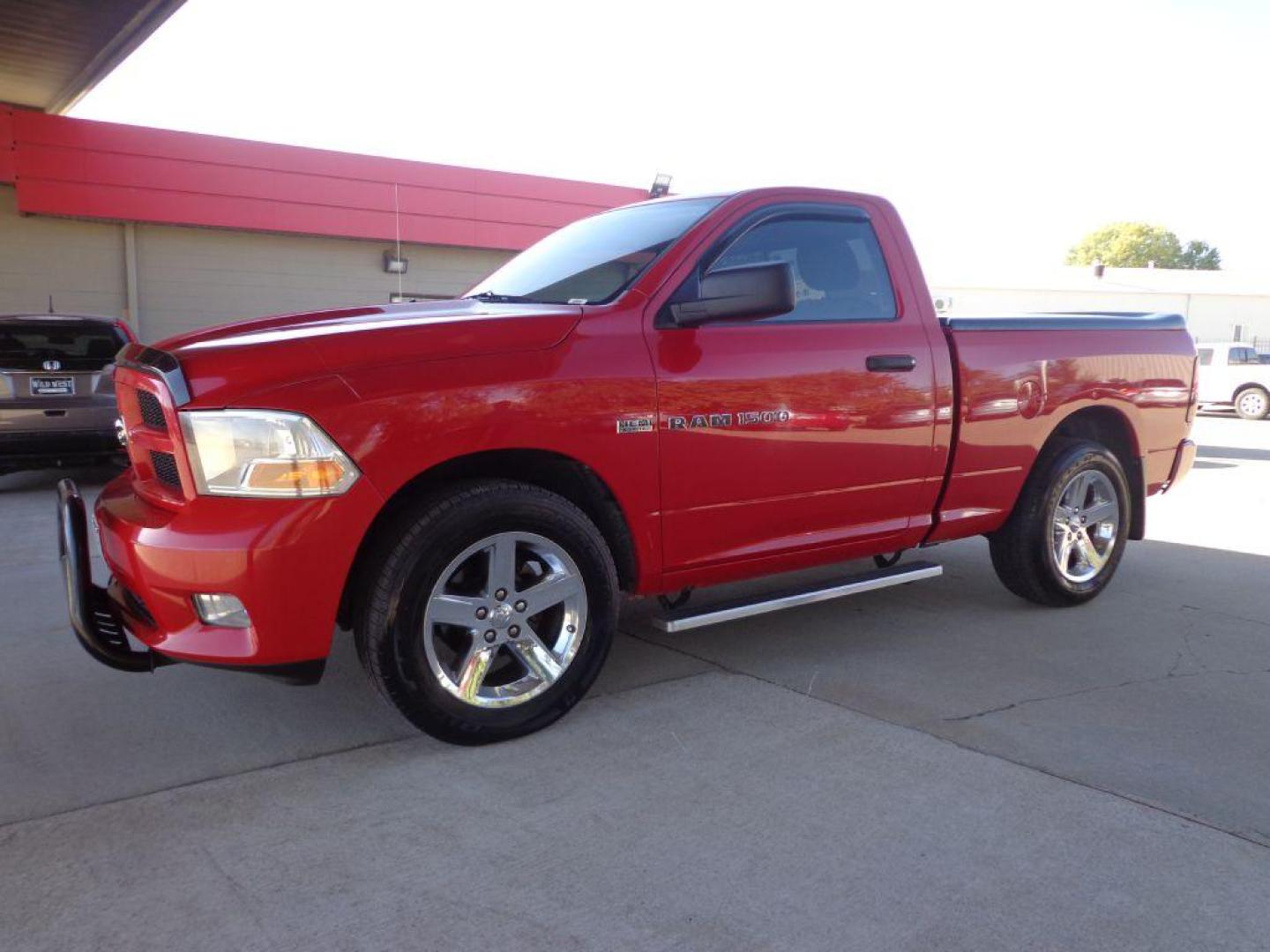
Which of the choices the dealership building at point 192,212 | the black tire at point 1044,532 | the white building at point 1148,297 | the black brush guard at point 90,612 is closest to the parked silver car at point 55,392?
the dealership building at point 192,212

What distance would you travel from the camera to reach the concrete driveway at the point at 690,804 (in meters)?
2.44

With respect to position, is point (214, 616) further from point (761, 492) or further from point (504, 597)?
point (761, 492)

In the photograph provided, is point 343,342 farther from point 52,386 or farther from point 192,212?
point 192,212

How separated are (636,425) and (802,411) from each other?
795 mm

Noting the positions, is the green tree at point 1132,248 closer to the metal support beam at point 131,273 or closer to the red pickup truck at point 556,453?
the metal support beam at point 131,273

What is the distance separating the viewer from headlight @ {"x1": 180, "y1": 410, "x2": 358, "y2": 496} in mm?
2994

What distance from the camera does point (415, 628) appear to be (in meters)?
3.22

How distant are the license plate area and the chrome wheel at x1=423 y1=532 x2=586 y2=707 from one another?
6.93 metres

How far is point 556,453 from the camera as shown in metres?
3.52

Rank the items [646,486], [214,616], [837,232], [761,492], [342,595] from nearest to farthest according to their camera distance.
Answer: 1. [214,616]
2. [342,595]
3. [646,486]
4. [761,492]
5. [837,232]

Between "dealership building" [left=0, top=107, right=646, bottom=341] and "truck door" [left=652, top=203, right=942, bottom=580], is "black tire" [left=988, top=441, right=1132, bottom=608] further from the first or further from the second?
"dealership building" [left=0, top=107, right=646, bottom=341]

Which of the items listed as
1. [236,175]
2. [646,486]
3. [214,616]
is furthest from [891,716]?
[236,175]

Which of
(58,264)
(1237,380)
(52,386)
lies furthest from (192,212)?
(1237,380)

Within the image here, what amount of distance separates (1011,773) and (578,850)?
145 centimetres
